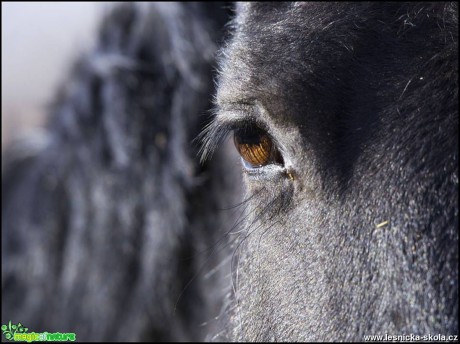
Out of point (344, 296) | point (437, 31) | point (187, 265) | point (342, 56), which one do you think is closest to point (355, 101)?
point (342, 56)

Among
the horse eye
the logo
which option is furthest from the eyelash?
the logo

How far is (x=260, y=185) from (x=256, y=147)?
0.13 m

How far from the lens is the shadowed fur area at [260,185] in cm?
155

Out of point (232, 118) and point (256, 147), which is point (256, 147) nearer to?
point (256, 147)

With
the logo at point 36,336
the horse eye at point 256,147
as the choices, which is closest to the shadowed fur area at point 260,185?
the horse eye at point 256,147

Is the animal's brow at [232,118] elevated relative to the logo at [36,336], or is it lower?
elevated

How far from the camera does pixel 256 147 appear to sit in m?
2.02

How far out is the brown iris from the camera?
198 cm

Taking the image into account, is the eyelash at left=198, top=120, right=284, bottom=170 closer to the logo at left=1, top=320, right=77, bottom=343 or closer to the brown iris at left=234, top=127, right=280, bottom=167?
the brown iris at left=234, top=127, right=280, bottom=167

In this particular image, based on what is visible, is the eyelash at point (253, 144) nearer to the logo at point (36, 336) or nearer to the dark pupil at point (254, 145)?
the dark pupil at point (254, 145)

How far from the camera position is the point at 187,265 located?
11.4 ft

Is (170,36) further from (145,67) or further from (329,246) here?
(329,246)

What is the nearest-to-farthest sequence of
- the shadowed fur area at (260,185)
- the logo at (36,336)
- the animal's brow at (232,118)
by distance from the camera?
the shadowed fur area at (260,185) < the animal's brow at (232,118) < the logo at (36,336)

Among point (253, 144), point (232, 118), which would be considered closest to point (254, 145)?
point (253, 144)
